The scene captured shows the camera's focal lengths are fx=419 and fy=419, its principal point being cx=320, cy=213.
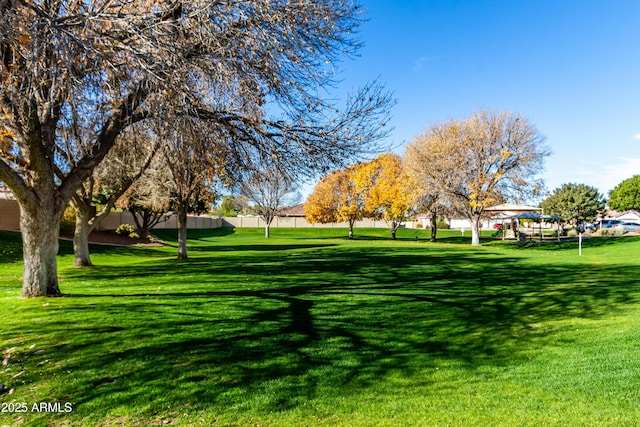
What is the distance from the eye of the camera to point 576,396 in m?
4.36

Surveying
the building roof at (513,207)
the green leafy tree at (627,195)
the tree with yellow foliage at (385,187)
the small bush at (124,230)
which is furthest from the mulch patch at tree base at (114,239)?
the green leafy tree at (627,195)

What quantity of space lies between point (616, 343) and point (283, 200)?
48.1 m

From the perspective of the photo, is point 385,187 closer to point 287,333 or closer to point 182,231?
point 182,231

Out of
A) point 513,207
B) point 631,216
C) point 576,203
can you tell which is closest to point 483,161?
point 513,207

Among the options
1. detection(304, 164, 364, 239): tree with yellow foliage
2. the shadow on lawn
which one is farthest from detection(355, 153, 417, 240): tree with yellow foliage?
the shadow on lawn

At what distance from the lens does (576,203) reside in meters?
60.8

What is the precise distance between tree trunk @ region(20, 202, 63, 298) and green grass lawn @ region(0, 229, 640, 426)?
18.3 inches

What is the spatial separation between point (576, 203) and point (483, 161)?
37.5 meters

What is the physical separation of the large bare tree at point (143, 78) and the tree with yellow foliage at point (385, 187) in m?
32.6

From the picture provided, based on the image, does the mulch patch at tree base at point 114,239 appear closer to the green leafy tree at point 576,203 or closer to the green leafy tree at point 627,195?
the green leafy tree at point 576,203

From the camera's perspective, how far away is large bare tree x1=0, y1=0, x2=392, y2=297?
581 cm

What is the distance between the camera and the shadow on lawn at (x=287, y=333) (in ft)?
15.2

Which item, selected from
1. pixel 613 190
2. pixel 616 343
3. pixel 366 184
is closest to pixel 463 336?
pixel 616 343

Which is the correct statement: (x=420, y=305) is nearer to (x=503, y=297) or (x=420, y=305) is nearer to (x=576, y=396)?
(x=503, y=297)
